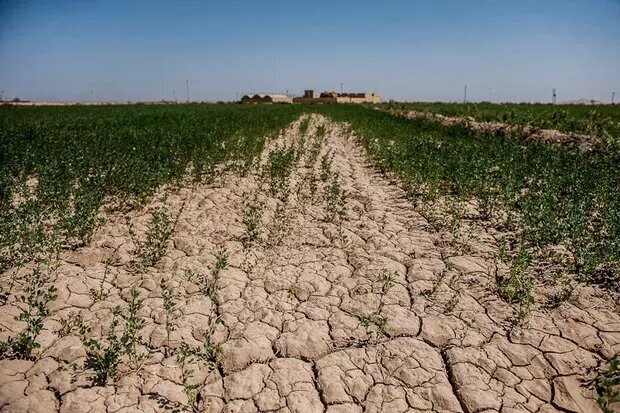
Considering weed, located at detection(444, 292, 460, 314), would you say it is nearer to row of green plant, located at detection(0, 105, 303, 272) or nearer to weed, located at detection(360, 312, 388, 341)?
weed, located at detection(360, 312, 388, 341)

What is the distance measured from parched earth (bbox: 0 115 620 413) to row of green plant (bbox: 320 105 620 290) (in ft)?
1.74

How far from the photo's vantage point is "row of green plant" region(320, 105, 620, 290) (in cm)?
446

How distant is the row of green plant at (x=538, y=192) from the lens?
4.46 meters

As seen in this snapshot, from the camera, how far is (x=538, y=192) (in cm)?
705

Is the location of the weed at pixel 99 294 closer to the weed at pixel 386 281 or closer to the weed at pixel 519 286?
the weed at pixel 386 281

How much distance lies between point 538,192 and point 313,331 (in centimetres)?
593

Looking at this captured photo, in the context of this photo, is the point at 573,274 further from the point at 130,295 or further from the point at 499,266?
the point at 130,295

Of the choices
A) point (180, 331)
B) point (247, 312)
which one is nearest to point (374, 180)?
point (247, 312)

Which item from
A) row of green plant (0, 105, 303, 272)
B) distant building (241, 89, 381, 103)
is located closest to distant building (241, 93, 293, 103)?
distant building (241, 89, 381, 103)

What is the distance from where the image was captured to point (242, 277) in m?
4.16

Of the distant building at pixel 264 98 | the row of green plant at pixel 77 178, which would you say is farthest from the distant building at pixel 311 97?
the row of green plant at pixel 77 178

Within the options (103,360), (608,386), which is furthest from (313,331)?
(608,386)

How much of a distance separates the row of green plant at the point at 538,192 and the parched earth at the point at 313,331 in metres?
0.53

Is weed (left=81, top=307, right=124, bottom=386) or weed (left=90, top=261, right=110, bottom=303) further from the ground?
weed (left=90, top=261, right=110, bottom=303)
